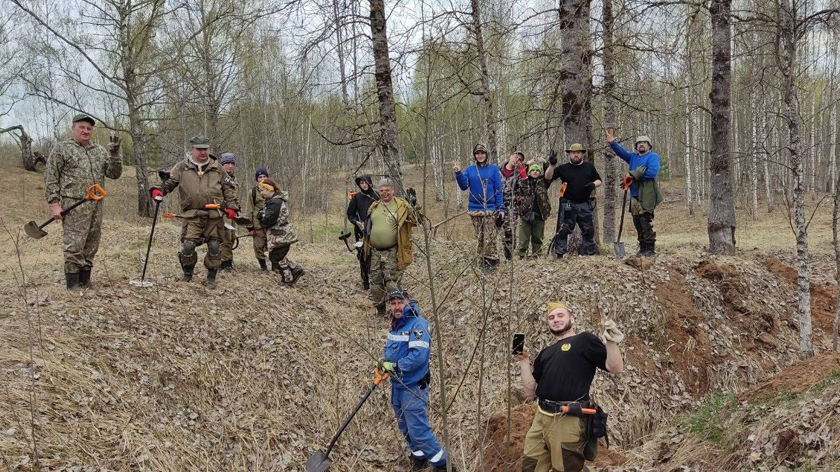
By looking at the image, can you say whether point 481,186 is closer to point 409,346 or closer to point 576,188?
point 576,188

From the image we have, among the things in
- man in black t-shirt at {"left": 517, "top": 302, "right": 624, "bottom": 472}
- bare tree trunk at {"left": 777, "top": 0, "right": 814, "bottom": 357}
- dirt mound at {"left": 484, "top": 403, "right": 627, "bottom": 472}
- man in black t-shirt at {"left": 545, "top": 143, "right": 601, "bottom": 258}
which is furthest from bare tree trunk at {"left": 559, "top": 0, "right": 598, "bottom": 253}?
man in black t-shirt at {"left": 517, "top": 302, "right": 624, "bottom": 472}

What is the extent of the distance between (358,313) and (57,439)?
189 inches

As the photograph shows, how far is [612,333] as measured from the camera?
3.62m

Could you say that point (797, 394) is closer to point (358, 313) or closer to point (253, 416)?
point (253, 416)

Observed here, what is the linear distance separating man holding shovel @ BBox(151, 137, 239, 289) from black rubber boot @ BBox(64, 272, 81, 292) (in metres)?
1.28

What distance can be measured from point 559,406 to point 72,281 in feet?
19.1

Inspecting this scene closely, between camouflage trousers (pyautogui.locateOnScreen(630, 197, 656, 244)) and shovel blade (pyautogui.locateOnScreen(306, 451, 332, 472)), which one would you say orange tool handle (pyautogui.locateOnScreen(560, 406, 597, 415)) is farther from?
camouflage trousers (pyautogui.locateOnScreen(630, 197, 656, 244))

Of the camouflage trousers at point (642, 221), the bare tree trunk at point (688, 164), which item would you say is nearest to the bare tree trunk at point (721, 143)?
the camouflage trousers at point (642, 221)

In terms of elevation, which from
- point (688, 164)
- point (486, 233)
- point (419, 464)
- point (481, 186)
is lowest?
point (419, 464)

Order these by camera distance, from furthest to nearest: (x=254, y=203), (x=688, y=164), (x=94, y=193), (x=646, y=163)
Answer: (x=688, y=164) < (x=254, y=203) < (x=646, y=163) < (x=94, y=193)

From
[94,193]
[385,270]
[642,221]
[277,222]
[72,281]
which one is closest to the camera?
[94,193]

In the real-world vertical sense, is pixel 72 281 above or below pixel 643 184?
below

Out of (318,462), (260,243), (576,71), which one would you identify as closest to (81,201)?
(260,243)

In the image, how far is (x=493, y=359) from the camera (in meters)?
6.74
